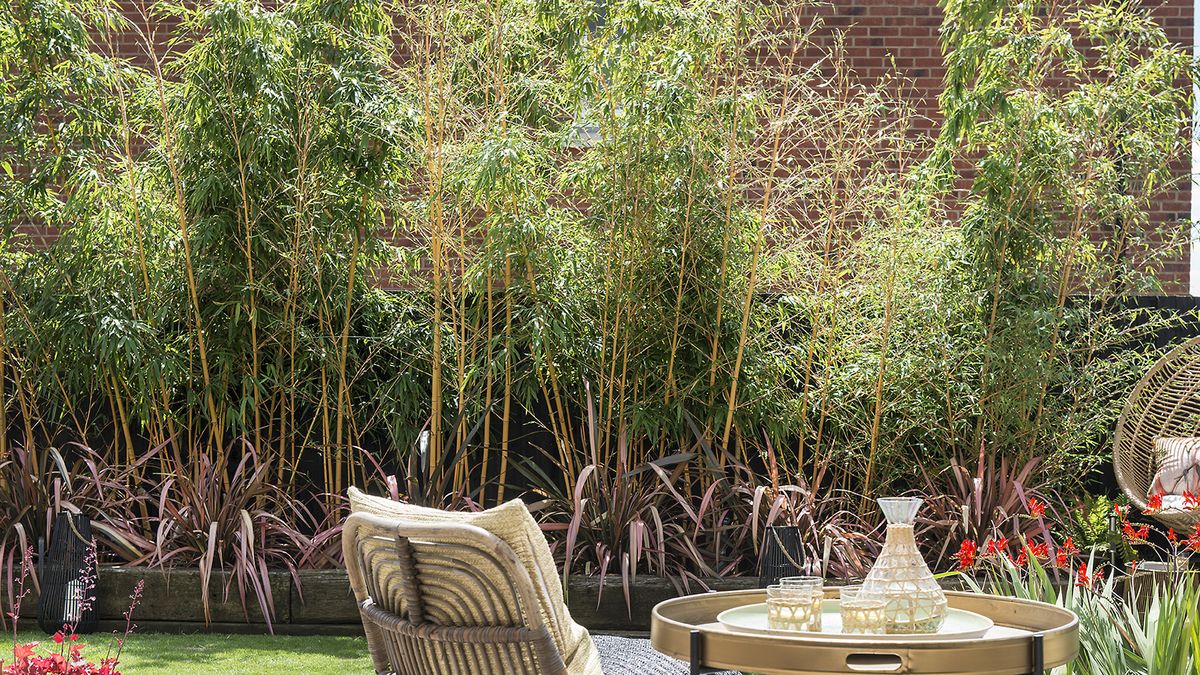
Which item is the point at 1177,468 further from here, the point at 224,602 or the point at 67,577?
the point at 67,577

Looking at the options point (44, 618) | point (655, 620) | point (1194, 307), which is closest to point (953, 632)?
point (655, 620)

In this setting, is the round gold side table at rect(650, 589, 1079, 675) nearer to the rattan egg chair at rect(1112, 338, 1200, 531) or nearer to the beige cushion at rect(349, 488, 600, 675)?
the beige cushion at rect(349, 488, 600, 675)

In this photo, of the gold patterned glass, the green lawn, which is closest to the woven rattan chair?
the gold patterned glass

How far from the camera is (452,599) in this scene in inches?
96.0

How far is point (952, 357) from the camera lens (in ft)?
16.6

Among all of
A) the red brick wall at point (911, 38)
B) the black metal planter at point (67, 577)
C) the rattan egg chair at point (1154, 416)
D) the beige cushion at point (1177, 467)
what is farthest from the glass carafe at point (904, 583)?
the red brick wall at point (911, 38)

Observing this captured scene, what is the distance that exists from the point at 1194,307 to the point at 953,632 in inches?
148

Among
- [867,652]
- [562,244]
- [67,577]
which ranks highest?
[562,244]

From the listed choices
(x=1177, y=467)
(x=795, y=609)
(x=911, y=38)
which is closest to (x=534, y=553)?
(x=795, y=609)

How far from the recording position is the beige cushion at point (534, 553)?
2.37 m

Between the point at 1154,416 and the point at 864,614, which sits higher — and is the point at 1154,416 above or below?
above

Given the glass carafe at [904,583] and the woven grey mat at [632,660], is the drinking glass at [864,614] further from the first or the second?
the woven grey mat at [632,660]

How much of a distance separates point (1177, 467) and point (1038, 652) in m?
2.96

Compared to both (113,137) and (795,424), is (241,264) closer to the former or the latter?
(113,137)
